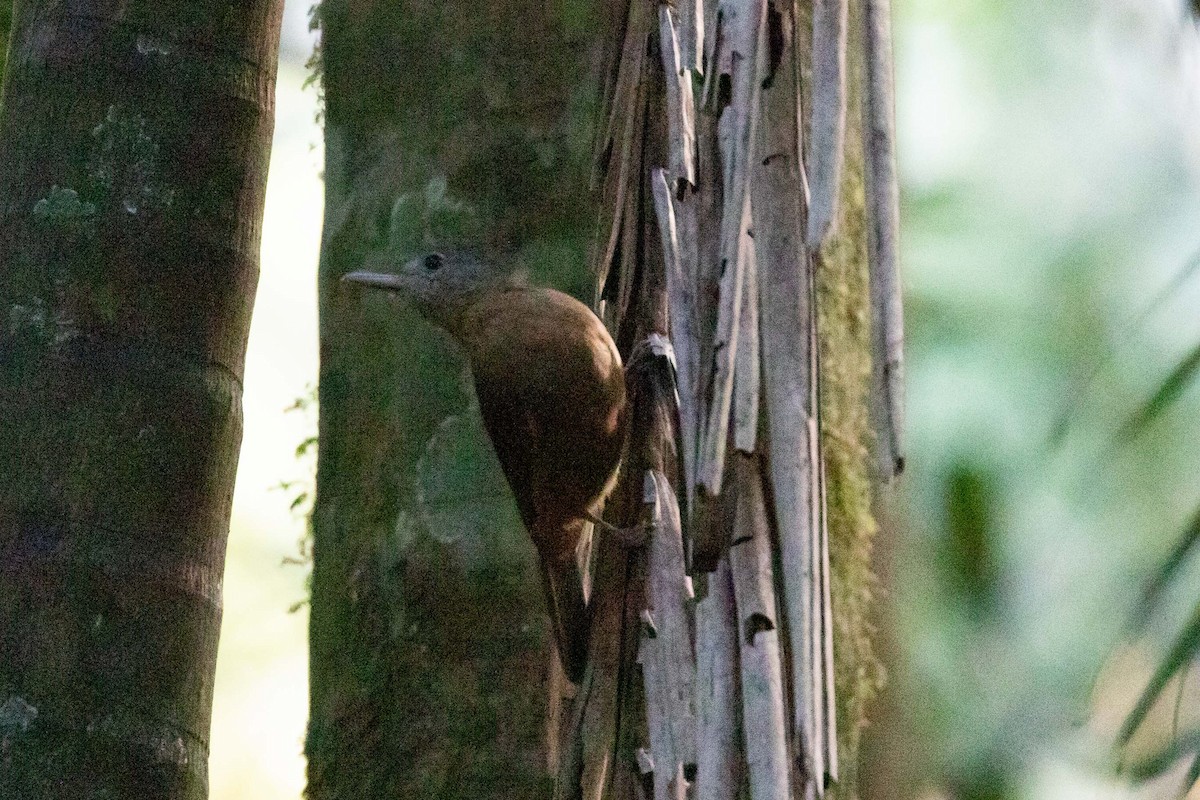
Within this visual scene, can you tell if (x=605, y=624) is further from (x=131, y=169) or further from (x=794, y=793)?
(x=131, y=169)

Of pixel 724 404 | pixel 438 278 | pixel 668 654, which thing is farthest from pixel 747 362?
pixel 438 278

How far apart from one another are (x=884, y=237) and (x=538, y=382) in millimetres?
1020

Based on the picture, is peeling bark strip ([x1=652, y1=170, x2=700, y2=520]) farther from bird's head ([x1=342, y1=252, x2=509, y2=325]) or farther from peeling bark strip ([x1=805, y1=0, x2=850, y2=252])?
bird's head ([x1=342, y1=252, x2=509, y2=325])

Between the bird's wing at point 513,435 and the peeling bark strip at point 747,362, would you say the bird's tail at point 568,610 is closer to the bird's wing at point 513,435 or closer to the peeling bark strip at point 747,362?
the bird's wing at point 513,435

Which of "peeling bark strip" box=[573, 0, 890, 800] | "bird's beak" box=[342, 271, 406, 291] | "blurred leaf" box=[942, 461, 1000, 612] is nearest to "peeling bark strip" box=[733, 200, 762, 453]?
"peeling bark strip" box=[573, 0, 890, 800]

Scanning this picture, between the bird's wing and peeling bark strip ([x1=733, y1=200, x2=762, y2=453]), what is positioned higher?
the bird's wing

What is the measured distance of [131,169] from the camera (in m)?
1.75

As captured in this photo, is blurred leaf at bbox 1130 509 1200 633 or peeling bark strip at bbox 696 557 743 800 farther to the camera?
blurred leaf at bbox 1130 509 1200 633

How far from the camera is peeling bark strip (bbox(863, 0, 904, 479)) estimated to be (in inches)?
39.6

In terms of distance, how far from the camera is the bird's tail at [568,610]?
61.6 inches

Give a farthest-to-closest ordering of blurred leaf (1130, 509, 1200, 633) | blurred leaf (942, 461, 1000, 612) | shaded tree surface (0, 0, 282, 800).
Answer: blurred leaf (942, 461, 1000, 612), blurred leaf (1130, 509, 1200, 633), shaded tree surface (0, 0, 282, 800)

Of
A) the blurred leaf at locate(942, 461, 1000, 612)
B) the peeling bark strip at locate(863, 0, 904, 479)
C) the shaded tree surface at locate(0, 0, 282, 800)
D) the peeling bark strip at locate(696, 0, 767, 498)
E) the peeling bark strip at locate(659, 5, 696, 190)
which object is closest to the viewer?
the peeling bark strip at locate(863, 0, 904, 479)

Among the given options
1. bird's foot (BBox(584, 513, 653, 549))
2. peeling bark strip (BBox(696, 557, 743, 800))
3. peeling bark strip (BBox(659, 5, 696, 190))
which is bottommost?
peeling bark strip (BBox(696, 557, 743, 800))

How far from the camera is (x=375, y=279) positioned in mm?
2129
